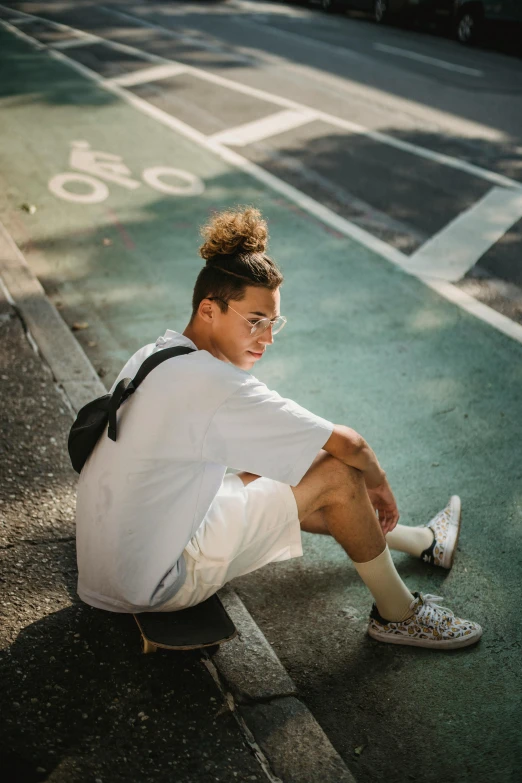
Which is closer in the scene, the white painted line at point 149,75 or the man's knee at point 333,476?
the man's knee at point 333,476

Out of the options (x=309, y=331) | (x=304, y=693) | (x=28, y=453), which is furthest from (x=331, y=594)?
(x=309, y=331)

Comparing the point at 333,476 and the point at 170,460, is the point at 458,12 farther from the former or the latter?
the point at 170,460

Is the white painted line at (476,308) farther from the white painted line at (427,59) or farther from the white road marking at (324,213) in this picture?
the white painted line at (427,59)

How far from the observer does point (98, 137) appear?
9.85 metres

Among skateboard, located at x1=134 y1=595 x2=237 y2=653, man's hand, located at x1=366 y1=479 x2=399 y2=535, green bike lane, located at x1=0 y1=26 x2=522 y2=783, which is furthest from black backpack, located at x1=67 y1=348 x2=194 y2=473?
green bike lane, located at x1=0 y1=26 x2=522 y2=783

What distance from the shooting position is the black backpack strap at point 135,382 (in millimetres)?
2678

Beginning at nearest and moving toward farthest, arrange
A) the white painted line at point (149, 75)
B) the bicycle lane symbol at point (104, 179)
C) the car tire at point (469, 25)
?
1. the bicycle lane symbol at point (104, 179)
2. the white painted line at point (149, 75)
3. the car tire at point (469, 25)

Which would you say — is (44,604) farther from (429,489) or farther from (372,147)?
(372,147)

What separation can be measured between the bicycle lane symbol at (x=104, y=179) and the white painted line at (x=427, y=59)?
8.38m

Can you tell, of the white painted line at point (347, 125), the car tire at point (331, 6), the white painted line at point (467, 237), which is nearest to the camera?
the white painted line at point (467, 237)

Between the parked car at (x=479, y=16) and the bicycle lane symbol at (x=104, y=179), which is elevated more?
the parked car at (x=479, y=16)

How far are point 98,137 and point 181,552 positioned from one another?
322 inches

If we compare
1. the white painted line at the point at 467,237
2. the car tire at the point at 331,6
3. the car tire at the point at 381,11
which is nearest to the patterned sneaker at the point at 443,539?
the white painted line at the point at 467,237

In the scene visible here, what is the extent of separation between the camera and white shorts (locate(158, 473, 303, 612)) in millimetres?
2898
